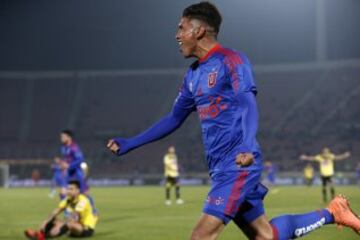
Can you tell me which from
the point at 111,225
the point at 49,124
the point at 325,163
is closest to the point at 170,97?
the point at 49,124

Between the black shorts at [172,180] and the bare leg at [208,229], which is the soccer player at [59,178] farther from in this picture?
the bare leg at [208,229]

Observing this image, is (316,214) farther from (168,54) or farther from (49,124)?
(168,54)

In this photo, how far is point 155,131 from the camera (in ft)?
19.5

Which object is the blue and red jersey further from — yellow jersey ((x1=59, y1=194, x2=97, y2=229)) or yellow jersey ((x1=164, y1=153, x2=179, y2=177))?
yellow jersey ((x1=164, y1=153, x2=179, y2=177))

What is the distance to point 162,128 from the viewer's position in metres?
5.95

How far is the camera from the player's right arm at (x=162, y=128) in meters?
5.82

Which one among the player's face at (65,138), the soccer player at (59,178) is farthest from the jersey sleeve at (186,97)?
the soccer player at (59,178)

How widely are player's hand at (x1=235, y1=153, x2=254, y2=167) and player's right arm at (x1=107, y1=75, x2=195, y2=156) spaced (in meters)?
1.17

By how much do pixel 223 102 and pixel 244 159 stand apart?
76cm

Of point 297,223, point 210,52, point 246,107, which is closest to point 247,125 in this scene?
point 246,107

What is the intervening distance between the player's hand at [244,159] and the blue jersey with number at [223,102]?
268 millimetres

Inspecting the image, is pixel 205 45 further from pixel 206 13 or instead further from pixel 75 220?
pixel 75 220

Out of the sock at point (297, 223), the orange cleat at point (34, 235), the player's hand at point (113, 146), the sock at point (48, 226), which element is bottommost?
the sock at point (48, 226)

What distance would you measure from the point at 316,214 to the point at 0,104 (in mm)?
55621
